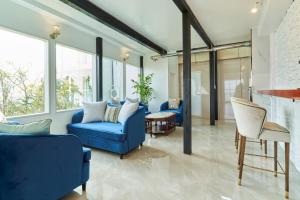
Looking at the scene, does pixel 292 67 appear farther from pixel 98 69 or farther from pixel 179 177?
pixel 98 69

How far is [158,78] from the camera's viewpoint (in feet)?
23.0

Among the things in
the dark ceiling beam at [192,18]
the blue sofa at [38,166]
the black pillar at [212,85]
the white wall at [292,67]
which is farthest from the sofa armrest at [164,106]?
the blue sofa at [38,166]

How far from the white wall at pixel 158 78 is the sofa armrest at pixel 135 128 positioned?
354 centimetres

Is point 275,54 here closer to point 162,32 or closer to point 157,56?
point 162,32

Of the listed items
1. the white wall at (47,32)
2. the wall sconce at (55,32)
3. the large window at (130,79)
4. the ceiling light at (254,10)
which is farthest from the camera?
the large window at (130,79)

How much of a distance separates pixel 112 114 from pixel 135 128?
2.80ft

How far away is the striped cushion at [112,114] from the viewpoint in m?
3.86

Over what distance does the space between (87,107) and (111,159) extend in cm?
144

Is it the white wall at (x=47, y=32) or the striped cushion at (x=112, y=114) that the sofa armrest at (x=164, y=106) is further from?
the white wall at (x=47, y=32)

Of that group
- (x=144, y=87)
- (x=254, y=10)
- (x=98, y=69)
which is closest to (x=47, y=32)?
(x=98, y=69)

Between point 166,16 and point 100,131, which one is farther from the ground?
point 166,16

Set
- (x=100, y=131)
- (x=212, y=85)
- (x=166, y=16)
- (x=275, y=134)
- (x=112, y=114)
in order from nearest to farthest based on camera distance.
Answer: (x=275, y=134), (x=100, y=131), (x=166, y=16), (x=112, y=114), (x=212, y=85)

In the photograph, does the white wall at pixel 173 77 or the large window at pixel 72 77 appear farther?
the white wall at pixel 173 77

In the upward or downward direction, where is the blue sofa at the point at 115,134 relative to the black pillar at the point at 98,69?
downward
